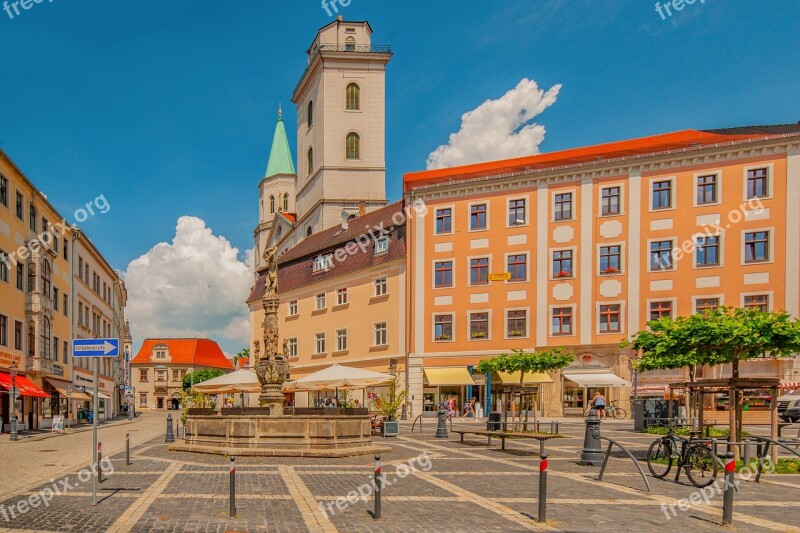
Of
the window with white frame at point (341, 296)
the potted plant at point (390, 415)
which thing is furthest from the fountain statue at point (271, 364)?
the window with white frame at point (341, 296)

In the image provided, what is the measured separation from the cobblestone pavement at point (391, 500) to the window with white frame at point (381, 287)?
2951 cm

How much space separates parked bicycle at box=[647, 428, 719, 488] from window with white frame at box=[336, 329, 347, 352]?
1386 inches

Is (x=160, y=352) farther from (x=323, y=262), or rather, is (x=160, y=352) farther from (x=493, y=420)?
(x=493, y=420)

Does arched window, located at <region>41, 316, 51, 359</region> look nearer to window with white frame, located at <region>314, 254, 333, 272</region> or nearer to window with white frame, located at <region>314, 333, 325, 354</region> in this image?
window with white frame, located at <region>314, 333, 325, 354</region>

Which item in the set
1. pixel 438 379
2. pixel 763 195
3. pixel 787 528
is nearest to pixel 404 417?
pixel 438 379

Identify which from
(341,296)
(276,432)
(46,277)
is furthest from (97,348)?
(341,296)

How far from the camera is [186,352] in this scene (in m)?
120

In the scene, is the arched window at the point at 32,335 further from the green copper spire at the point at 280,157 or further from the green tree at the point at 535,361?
the green copper spire at the point at 280,157

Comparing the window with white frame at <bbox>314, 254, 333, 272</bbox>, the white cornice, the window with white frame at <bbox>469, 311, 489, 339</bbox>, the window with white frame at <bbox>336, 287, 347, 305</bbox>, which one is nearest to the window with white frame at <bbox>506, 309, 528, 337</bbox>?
the window with white frame at <bbox>469, 311, 489, 339</bbox>

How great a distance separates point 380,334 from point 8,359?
21.4 meters

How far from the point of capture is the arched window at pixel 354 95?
225ft

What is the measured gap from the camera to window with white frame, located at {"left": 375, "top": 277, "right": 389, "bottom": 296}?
47375mm

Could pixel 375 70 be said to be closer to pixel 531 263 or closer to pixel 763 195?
pixel 531 263

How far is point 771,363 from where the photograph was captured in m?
37.6
